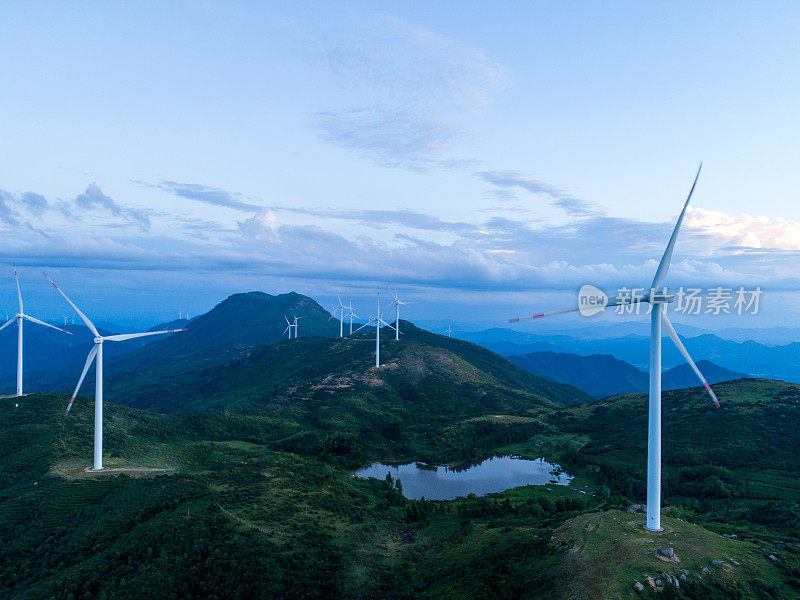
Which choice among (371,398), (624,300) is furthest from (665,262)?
(371,398)

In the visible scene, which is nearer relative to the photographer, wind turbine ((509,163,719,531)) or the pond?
wind turbine ((509,163,719,531))

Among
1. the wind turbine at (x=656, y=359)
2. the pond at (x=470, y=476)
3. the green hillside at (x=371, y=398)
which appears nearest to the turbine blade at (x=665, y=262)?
the wind turbine at (x=656, y=359)

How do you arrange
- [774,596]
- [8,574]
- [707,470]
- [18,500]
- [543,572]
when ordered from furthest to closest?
[707,470] → [18,500] → [8,574] → [543,572] → [774,596]

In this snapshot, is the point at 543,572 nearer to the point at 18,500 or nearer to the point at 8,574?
the point at 8,574

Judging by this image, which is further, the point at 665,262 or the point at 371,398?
the point at 371,398

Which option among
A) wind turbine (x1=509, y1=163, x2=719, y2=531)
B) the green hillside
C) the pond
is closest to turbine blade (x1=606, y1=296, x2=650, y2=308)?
wind turbine (x1=509, y1=163, x2=719, y2=531)

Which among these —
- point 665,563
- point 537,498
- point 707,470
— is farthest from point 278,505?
point 707,470

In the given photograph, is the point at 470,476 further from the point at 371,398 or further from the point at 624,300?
the point at 624,300

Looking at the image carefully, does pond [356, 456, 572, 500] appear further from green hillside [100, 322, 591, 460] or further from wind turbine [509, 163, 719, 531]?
wind turbine [509, 163, 719, 531]
